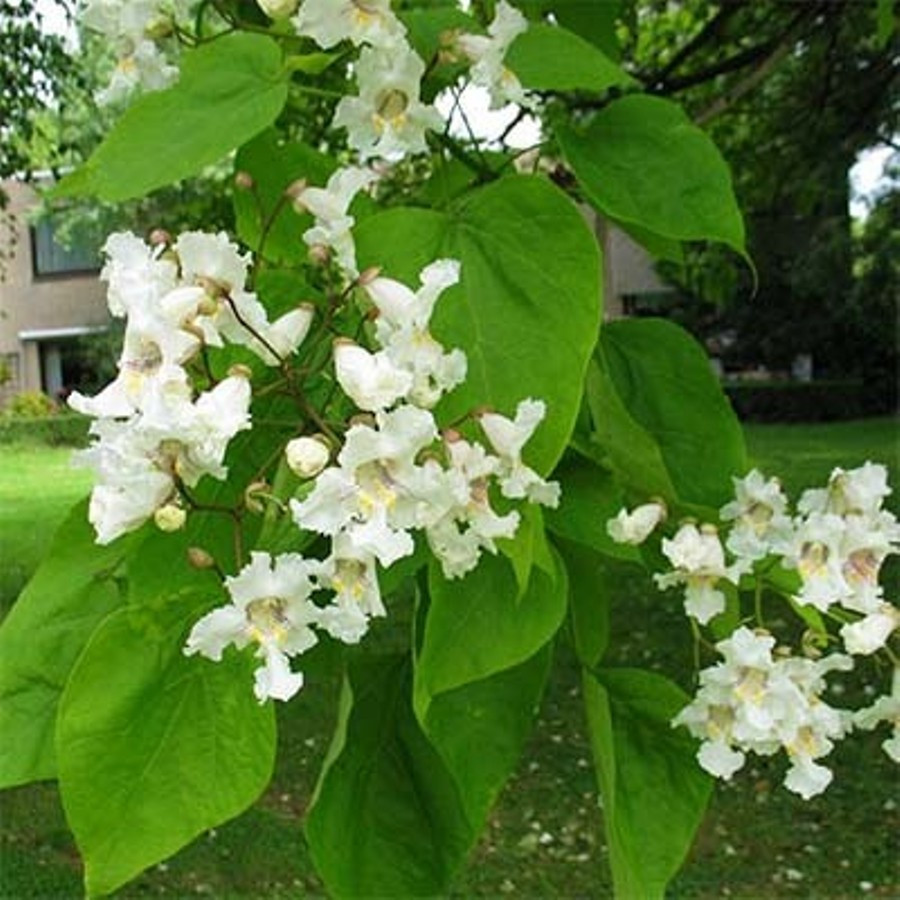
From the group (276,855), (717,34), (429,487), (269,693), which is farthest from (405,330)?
(717,34)

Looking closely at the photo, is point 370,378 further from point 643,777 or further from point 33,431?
point 33,431

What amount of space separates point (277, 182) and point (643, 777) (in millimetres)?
433

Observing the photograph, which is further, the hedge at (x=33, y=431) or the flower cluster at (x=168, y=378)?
the hedge at (x=33, y=431)

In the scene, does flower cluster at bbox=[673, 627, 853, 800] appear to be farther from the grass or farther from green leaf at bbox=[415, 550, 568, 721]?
the grass

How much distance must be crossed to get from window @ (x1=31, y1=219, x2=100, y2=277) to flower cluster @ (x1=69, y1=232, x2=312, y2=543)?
15802 millimetres

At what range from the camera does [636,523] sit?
31.3 inches

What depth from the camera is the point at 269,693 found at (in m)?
0.68

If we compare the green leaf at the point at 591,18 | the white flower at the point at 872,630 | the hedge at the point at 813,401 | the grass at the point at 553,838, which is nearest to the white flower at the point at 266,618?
the white flower at the point at 872,630

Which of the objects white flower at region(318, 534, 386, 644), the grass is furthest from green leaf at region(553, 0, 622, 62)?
the grass

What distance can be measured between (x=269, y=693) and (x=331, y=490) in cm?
10

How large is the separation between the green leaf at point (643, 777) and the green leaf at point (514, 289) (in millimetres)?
226

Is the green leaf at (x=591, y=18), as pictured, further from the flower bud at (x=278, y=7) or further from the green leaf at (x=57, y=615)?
the green leaf at (x=57, y=615)

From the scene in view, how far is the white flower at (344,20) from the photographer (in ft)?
2.38

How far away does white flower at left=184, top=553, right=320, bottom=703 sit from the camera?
67 centimetres
